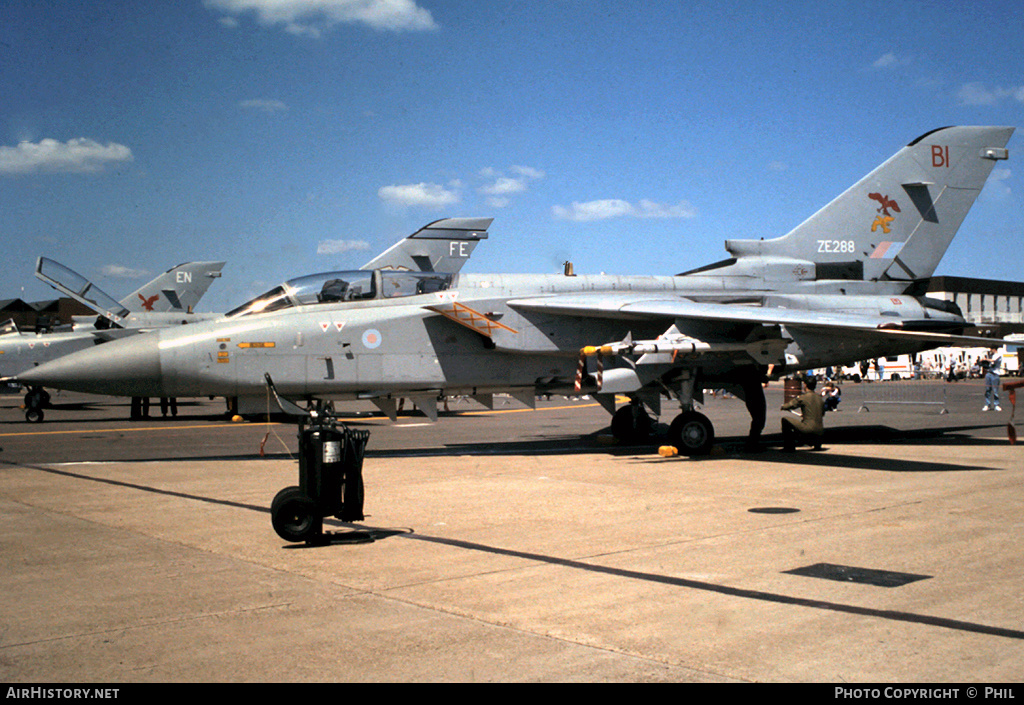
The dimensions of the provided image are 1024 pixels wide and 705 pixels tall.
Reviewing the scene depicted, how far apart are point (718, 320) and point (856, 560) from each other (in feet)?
24.3

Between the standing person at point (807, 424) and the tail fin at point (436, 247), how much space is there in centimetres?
1527

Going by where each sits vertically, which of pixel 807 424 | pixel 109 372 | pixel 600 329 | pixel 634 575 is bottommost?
Result: pixel 634 575

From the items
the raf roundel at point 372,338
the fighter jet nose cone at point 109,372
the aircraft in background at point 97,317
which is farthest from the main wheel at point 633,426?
the aircraft in background at point 97,317

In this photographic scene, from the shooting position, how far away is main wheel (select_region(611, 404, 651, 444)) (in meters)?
17.2

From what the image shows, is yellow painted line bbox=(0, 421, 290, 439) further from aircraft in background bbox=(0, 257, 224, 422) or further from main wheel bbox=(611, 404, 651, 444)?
main wheel bbox=(611, 404, 651, 444)

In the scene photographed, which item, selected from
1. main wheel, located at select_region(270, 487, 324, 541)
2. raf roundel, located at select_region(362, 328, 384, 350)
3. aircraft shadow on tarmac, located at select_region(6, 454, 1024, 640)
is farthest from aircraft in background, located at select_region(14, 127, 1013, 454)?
main wheel, located at select_region(270, 487, 324, 541)

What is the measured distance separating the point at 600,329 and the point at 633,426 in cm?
307

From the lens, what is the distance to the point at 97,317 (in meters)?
30.1

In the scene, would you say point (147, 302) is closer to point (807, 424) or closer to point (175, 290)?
point (175, 290)

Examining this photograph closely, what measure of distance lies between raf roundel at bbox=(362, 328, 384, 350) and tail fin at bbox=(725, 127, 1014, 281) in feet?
24.8

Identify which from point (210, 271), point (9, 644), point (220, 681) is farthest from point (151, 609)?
point (210, 271)

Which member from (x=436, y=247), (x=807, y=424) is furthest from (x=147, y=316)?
(x=807, y=424)

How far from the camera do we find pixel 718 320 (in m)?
13.4
